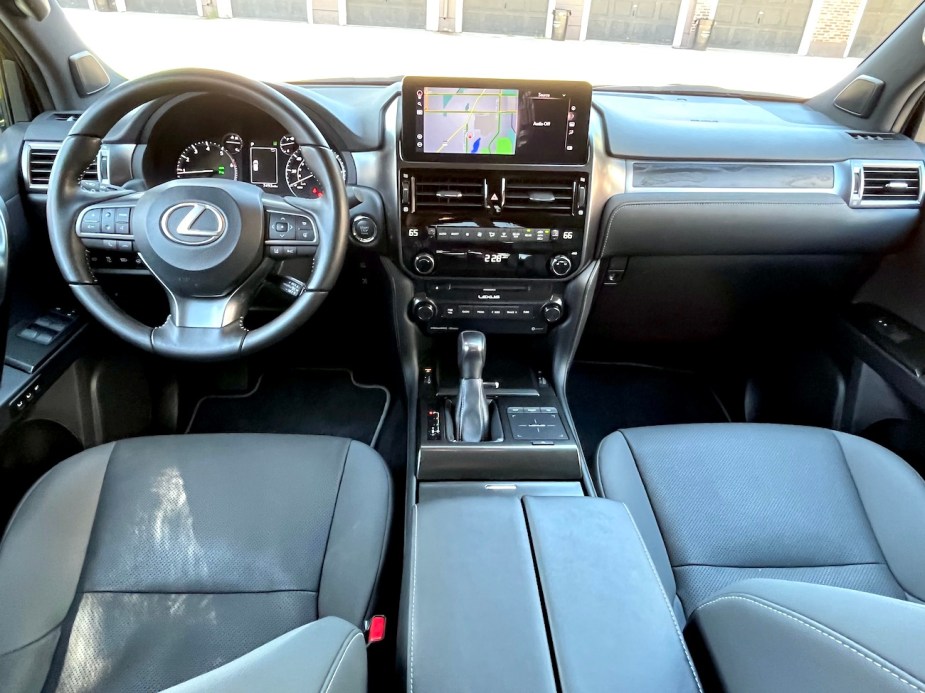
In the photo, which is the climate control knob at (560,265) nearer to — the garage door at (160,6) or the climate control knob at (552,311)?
the climate control knob at (552,311)

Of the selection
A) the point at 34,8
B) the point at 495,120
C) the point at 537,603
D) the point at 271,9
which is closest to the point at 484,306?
the point at 495,120

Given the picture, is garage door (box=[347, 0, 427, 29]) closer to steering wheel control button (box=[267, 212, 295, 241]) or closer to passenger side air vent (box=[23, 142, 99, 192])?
passenger side air vent (box=[23, 142, 99, 192])

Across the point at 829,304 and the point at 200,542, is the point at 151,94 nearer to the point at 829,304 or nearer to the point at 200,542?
the point at 200,542

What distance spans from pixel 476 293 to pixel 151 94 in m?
0.93

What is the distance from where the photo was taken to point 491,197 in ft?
5.43

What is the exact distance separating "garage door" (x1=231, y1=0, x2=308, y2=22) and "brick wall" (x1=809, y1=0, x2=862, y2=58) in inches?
84.0

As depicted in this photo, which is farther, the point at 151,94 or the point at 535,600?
the point at 151,94

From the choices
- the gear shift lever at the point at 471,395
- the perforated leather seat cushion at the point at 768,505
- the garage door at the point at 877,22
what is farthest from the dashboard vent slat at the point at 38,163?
the garage door at the point at 877,22

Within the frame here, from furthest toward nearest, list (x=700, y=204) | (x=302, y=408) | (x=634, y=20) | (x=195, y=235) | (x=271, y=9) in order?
(x=271, y=9), (x=634, y=20), (x=302, y=408), (x=700, y=204), (x=195, y=235)

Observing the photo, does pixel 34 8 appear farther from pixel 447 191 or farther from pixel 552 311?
pixel 552 311

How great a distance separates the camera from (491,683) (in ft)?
2.62

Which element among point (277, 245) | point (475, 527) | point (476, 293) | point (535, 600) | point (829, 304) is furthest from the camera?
point (829, 304)

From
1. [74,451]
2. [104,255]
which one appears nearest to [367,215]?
[104,255]

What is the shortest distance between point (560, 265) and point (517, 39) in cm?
123
